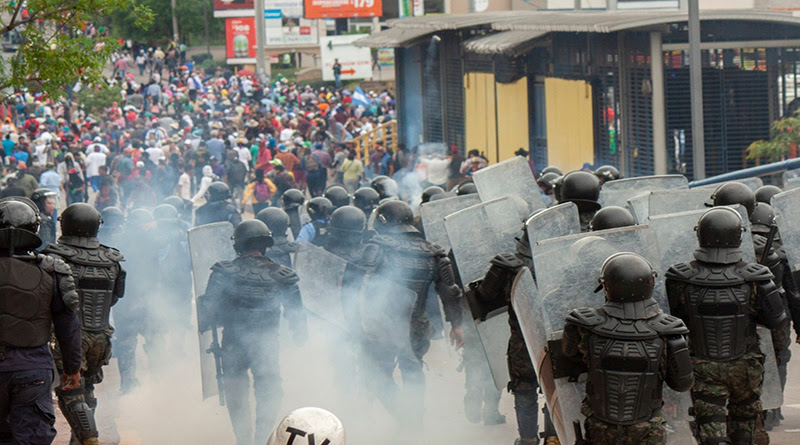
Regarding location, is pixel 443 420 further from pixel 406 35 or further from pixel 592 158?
pixel 406 35

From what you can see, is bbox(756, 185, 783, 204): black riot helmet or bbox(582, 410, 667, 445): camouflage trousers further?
bbox(756, 185, 783, 204): black riot helmet

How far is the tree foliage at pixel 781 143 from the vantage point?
631 inches

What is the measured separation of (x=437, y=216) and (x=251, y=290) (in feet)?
5.92

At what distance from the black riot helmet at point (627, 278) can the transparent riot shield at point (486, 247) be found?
2223 mm

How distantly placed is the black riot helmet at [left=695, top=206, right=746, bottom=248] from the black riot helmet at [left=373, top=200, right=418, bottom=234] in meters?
2.78

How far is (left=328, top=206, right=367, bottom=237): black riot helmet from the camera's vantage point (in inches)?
386

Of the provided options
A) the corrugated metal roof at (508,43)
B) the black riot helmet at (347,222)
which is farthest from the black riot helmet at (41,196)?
the corrugated metal roof at (508,43)

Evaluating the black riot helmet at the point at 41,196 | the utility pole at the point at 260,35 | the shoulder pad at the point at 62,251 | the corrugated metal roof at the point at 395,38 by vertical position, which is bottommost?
the shoulder pad at the point at 62,251

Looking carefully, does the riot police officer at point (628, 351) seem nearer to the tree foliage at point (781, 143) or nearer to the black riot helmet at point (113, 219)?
the black riot helmet at point (113, 219)

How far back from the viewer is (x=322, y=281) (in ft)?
30.0

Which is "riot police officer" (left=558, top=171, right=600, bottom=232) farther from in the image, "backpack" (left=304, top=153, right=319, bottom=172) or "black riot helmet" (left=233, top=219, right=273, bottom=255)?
"backpack" (left=304, top=153, right=319, bottom=172)

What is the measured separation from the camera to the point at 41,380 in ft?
21.0

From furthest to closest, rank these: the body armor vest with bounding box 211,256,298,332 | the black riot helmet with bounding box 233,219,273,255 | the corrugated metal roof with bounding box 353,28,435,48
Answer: the corrugated metal roof with bounding box 353,28,435,48 < the black riot helmet with bounding box 233,219,273,255 < the body armor vest with bounding box 211,256,298,332

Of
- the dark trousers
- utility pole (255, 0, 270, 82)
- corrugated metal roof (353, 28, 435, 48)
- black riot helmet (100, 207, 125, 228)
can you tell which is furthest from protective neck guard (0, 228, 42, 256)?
utility pole (255, 0, 270, 82)
